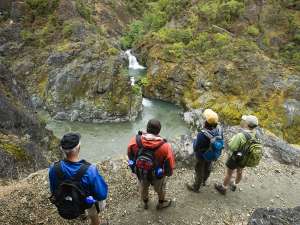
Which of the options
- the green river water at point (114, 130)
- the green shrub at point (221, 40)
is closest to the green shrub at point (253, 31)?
the green shrub at point (221, 40)

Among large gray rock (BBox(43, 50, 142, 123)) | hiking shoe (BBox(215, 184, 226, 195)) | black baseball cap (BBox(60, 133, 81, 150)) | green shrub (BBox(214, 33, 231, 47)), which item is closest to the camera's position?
black baseball cap (BBox(60, 133, 81, 150))

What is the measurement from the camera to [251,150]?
915 centimetres

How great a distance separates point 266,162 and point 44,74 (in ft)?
87.6

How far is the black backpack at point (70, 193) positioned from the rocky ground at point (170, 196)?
2461mm

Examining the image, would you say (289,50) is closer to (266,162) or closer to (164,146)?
(266,162)

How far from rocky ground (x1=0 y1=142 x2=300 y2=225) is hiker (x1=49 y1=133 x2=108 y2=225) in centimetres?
253

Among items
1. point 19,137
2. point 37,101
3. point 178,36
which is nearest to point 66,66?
point 37,101

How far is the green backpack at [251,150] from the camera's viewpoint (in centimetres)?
912

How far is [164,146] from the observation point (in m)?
7.67

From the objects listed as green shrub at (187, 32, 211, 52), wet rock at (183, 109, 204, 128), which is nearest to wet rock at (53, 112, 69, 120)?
wet rock at (183, 109, 204, 128)

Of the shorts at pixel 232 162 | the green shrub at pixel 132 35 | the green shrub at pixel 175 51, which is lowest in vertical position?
the green shrub at pixel 132 35

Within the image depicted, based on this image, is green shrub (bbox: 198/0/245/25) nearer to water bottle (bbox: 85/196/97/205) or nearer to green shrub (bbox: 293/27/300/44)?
green shrub (bbox: 293/27/300/44)

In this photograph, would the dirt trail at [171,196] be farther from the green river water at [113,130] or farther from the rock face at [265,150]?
the green river water at [113,130]

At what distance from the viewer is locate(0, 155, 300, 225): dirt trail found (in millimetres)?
9078
